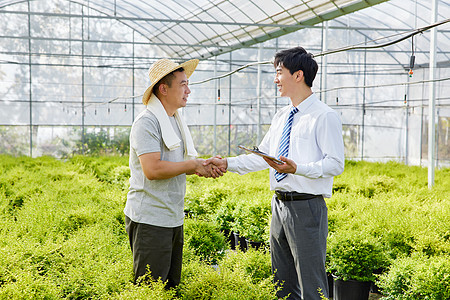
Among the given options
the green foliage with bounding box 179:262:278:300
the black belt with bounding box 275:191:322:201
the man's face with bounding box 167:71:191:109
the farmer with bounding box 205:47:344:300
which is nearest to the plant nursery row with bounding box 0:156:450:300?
the green foliage with bounding box 179:262:278:300

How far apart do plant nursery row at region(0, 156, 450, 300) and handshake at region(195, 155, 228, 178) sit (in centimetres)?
64

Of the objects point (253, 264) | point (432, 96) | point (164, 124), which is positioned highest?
point (432, 96)

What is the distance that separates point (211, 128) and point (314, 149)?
15.1 metres

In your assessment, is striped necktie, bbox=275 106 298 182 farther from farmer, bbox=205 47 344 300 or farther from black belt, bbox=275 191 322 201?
black belt, bbox=275 191 322 201

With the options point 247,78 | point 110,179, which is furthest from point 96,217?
point 247,78

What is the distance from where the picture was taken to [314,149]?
2562mm

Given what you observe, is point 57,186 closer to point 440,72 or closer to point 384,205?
point 384,205

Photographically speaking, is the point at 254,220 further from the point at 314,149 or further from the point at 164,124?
the point at 164,124

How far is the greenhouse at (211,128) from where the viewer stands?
3.43 m

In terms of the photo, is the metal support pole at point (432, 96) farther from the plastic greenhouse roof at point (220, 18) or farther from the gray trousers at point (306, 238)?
the gray trousers at point (306, 238)

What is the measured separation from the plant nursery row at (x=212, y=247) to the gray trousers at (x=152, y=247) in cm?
10

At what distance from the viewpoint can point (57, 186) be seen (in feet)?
21.6

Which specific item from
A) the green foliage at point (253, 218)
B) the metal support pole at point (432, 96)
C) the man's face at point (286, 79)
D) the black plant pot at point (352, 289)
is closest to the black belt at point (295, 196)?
the man's face at point (286, 79)

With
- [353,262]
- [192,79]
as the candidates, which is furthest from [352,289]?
[192,79]
